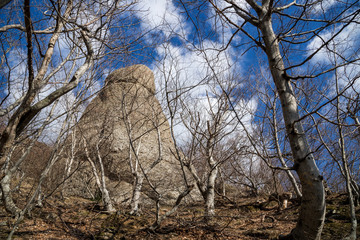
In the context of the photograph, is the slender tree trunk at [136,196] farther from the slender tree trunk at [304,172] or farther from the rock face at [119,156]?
the slender tree trunk at [304,172]

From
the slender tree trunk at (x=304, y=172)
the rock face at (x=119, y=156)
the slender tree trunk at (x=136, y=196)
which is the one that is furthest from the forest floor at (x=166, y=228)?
the rock face at (x=119, y=156)

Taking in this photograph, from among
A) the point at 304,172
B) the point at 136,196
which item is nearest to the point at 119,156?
the point at 136,196

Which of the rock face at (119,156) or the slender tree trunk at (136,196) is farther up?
the rock face at (119,156)

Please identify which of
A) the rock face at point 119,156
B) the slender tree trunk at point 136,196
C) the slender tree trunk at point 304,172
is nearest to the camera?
the slender tree trunk at point 304,172

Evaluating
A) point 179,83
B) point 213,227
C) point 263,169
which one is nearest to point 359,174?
point 263,169

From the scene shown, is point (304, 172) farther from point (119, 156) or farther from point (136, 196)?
point (119, 156)

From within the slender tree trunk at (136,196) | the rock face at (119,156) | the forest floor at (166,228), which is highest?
the rock face at (119,156)

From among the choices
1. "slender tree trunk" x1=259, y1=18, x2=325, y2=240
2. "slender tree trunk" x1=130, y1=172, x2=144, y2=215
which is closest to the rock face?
"slender tree trunk" x1=130, y1=172, x2=144, y2=215

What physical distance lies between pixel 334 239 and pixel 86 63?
442 cm

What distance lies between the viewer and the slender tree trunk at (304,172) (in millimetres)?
2162

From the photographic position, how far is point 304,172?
2.21 m

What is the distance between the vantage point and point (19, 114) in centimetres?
177

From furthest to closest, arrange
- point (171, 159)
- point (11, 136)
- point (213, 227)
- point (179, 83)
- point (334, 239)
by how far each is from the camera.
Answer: point (171, 159) → point (179, 83) → point (213, 227) → point (334, 239) → point (11, 136)

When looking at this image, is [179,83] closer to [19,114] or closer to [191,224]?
[191,224]
